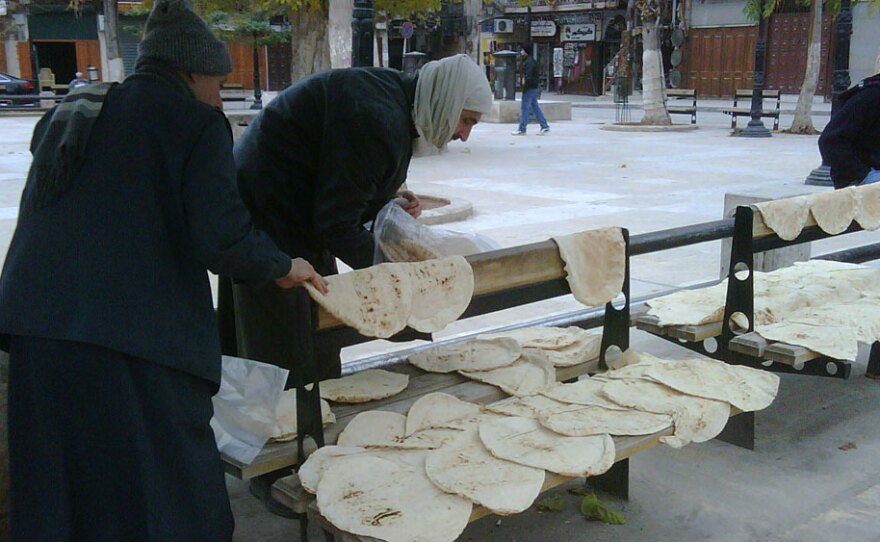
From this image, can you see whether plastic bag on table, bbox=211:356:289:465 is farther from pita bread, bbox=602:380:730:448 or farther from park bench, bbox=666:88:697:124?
park bench, bbox=666:88:697:124

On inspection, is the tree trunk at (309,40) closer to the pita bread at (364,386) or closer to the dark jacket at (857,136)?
the dark jacket at (857,136)

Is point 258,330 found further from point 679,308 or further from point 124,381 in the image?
point 679,308

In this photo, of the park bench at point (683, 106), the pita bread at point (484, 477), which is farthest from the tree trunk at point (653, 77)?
the pita bread at point (484, 477)

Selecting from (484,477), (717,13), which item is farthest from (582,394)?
(717,13)

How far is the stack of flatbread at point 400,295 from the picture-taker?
274 centimetres

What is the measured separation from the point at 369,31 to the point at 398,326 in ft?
15.2

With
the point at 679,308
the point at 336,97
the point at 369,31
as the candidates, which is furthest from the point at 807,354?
the point at 369,31

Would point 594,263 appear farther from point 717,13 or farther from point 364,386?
point 717,13

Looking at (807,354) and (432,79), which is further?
(807,354)

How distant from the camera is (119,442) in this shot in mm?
2191

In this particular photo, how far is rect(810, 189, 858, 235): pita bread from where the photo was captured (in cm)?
427

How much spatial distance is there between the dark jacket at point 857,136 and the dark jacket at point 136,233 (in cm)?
480

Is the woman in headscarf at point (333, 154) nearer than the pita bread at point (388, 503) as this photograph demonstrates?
No

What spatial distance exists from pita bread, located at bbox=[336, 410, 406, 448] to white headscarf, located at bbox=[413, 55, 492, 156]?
933 mm
